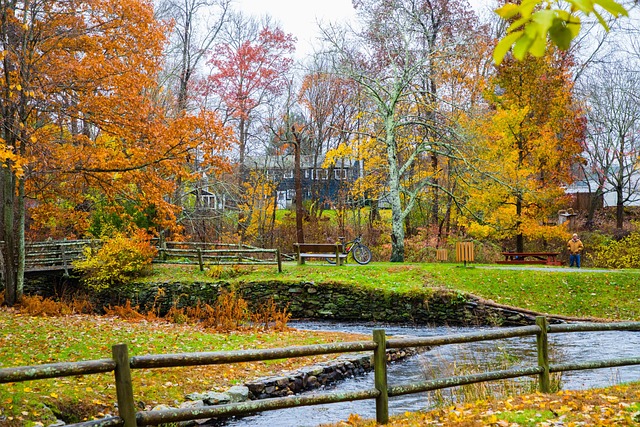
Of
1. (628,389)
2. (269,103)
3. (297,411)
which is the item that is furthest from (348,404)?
(269,103)

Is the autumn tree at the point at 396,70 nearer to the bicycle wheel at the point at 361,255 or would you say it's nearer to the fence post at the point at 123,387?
the bicycle wheel at the point at 361,255

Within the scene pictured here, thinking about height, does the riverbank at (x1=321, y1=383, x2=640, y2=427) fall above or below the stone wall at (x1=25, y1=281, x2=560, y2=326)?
above

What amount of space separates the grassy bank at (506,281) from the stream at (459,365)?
203cm

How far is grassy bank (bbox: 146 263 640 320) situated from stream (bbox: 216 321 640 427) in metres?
2.03

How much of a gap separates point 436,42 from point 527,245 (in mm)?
12650

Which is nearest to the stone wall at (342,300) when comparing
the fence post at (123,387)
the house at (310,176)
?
the fence post at (123,387)

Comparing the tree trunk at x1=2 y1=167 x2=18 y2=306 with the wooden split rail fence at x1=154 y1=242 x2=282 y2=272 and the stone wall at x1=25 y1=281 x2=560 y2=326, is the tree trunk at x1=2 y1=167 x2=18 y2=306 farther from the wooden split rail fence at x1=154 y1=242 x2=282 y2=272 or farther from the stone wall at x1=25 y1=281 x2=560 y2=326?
the wooden split rail fence at x1=154 y1=242 x2=282 y2=272

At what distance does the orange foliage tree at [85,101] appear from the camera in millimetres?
13422

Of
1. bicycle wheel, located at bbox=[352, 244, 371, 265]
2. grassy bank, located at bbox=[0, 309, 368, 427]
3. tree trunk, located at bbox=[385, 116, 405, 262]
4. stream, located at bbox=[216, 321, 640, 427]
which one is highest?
tree trunk, located at bbox=[385, 116, 405, 262]

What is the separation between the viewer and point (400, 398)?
29.9 ft

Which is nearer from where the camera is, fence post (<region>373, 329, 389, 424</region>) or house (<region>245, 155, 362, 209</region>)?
fence post (<region>373, 329, 389, 424</region>)

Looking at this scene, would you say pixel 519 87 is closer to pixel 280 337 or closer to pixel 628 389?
pixel 280 337

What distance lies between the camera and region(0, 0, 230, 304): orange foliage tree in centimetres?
1342

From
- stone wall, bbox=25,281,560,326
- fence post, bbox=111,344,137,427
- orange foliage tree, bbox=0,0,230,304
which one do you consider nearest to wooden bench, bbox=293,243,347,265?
stone wall, bbox=25,281,560,326
